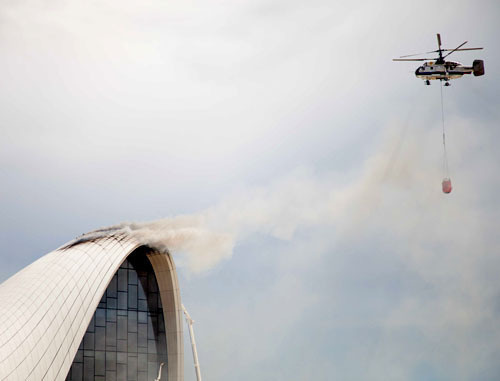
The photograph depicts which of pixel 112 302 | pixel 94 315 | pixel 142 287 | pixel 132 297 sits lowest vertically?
pixel 94 315

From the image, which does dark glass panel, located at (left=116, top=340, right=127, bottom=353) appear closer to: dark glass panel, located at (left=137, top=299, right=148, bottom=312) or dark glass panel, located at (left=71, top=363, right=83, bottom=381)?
dark glass panel, located at (left=137, top=299, right=148, bottom=312)

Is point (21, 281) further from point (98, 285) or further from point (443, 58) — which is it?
A: point (443, 58)

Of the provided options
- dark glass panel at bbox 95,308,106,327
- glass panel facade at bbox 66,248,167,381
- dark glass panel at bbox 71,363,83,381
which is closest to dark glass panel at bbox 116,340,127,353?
glass panel facade at bbox 66,248,167,381

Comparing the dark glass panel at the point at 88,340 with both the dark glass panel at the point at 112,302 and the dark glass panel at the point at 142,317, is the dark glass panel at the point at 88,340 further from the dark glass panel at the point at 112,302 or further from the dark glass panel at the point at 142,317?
the dark glass panel at the point at 142,317

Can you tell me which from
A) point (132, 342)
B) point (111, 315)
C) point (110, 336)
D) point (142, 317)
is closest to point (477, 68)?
point (142, 317)

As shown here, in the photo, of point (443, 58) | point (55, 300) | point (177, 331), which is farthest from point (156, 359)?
point (443, 58)

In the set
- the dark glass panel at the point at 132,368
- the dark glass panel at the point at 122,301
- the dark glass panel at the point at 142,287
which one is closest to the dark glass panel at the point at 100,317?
the dark glass panel at the point at 122,301

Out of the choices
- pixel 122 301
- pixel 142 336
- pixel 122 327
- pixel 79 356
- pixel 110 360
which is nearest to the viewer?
pixel 79 356

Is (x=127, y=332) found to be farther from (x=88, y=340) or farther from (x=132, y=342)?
(x=88, y=340)
